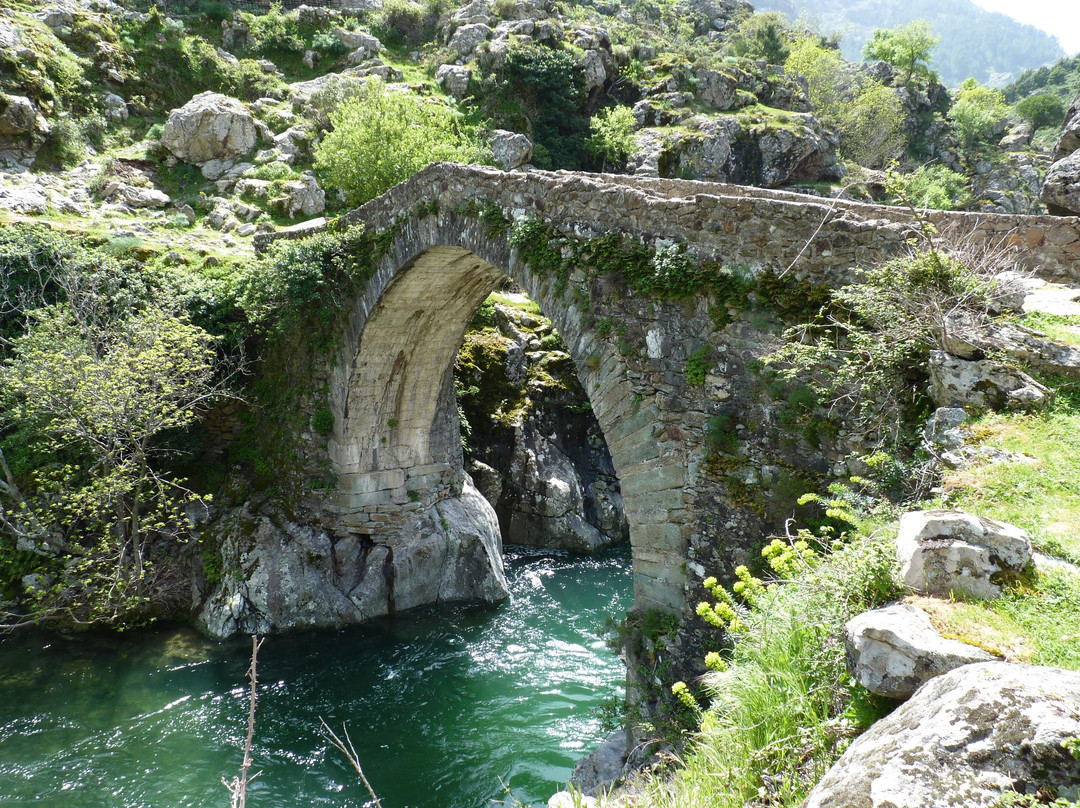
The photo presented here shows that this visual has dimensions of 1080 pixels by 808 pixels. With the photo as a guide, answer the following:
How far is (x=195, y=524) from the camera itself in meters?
11.4

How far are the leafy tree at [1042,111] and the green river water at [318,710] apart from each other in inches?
2267

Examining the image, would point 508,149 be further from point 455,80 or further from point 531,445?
point 531,445

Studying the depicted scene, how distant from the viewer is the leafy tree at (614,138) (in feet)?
88.8

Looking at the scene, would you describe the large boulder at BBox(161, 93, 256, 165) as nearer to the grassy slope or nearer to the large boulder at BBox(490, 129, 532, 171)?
the large boulder at BBox(490, 129, 532, 171)

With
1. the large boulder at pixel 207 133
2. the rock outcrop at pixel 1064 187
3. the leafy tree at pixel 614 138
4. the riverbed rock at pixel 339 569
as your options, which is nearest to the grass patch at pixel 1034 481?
the rock outcrop at pixel 1064 187

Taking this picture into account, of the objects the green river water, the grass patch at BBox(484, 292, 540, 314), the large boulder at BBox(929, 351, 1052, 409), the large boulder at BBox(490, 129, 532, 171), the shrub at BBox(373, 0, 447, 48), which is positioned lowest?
the green river water

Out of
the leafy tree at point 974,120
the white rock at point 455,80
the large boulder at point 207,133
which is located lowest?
the large boulder at point 207,133

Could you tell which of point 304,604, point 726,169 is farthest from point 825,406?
point 726,169

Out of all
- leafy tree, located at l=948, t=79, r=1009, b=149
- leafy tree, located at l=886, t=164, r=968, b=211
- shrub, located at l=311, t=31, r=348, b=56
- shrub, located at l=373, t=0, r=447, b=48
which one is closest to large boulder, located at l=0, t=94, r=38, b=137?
shrub, located at l=311, t=31, r=348, b=56

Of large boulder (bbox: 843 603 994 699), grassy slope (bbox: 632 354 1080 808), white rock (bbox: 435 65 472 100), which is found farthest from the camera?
white rock (bbox: 435 65 472 100)

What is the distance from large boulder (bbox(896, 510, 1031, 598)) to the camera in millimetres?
2564

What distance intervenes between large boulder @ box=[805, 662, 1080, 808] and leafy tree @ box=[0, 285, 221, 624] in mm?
10434

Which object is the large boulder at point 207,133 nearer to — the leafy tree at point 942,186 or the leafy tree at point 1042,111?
the leafy tree at point 942,186

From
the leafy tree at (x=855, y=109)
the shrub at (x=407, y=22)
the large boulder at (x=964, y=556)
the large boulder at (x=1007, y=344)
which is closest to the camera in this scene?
the large boulder at (x=964, y=556)
